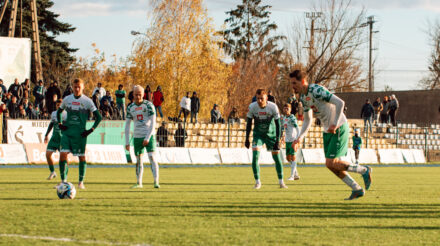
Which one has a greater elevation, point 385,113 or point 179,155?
point 385,113

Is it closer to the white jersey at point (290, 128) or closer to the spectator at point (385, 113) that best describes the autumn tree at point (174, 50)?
the spectator at point (385, 113)

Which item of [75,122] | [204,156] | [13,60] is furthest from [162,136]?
[75,122]

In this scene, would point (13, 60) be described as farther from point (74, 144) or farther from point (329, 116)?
point (329, 116)

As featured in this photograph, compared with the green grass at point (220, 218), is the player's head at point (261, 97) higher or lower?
higher

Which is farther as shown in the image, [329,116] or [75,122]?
[75,122]

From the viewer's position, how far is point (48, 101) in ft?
90.3

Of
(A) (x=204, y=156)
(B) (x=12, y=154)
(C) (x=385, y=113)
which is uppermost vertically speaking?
(C) (x=385, y=113)

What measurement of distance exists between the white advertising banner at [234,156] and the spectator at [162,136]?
2762 millimetres

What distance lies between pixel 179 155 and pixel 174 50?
18.5 metres

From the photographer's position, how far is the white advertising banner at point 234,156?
31766 mm

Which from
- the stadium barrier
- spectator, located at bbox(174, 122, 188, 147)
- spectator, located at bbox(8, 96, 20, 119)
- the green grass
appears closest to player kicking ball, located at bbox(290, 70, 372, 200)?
the green grass

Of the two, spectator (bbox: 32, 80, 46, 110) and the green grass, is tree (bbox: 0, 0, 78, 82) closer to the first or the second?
spectator (bbox: 32, 80, 46, 110)

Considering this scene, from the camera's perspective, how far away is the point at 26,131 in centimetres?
2706

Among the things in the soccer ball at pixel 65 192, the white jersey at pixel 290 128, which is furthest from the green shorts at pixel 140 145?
the white jersey at pixel 290 128
